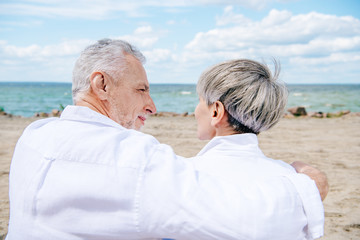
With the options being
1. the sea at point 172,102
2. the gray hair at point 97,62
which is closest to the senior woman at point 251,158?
the gray hair at point 97,62

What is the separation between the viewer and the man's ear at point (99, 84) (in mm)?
2047

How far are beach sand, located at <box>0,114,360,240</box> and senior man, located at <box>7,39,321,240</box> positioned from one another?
9.53 feet

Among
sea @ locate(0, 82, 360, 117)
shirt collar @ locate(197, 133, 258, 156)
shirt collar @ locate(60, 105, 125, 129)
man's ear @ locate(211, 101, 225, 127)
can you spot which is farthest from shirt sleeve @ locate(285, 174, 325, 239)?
sea @ locate(0, 82, 360, 117)

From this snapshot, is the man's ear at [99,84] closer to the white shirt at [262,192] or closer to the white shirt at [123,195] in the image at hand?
the white shirt at [123,195]

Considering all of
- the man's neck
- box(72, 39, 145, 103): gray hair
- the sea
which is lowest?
the sea

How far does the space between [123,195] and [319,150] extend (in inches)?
311

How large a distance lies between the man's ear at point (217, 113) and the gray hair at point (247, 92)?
0.8 inches

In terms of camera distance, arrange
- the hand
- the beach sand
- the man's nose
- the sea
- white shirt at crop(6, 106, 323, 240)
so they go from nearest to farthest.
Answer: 1. white shirt at crop(6, 106, 323, 240)
2. the hand
3. the man's nose
4. the beach sand
5. the sea

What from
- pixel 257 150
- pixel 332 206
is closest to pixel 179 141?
pixel 332 206

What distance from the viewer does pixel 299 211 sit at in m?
1.37

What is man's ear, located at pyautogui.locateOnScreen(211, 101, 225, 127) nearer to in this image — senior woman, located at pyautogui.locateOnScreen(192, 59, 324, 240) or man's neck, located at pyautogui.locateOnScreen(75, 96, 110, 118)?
senior woman, located at pyautogui.locateOnScreen(192, 59, 324, 240)

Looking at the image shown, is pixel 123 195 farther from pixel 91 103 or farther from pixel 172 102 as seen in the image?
pixel 172 102

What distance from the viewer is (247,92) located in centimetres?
164

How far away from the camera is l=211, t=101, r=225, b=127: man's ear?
67.2 inches
